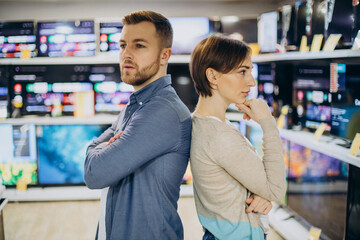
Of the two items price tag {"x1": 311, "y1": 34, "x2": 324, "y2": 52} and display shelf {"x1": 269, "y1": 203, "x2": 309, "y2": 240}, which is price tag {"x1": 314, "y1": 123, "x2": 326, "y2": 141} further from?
display shelf {"x1": 269, "y1": 203, "x2": 309, "y2": 240}

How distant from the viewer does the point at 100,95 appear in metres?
4.16

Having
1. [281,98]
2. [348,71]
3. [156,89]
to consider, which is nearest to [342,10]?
[348,71]

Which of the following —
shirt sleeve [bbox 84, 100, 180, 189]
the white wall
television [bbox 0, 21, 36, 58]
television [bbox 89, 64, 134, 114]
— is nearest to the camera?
shirt sleeve [bbox 84, 100, 180, 189]

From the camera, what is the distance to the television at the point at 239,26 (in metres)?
4.10

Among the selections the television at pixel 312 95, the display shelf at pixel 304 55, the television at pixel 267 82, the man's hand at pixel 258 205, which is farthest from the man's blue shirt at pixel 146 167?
the television at pixel 267 82

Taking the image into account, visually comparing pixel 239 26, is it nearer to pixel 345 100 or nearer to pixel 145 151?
pixel 345 100

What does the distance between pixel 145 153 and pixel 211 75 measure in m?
0.39

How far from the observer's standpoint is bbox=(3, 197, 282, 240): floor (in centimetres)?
330

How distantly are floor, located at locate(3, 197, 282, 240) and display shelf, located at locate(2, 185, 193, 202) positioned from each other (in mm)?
57

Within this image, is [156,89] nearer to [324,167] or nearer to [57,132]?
[324,167]

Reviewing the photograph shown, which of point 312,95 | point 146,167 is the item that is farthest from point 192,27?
point 146,167

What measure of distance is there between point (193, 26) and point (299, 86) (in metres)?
1.51

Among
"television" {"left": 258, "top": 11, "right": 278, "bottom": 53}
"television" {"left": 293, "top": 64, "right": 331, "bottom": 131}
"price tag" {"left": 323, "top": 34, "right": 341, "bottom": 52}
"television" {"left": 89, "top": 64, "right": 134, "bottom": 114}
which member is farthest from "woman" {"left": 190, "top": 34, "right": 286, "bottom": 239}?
"television" {"left": 89, "top": 64, "right": 134, "bottom": 114}

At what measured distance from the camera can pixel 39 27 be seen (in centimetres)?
396
